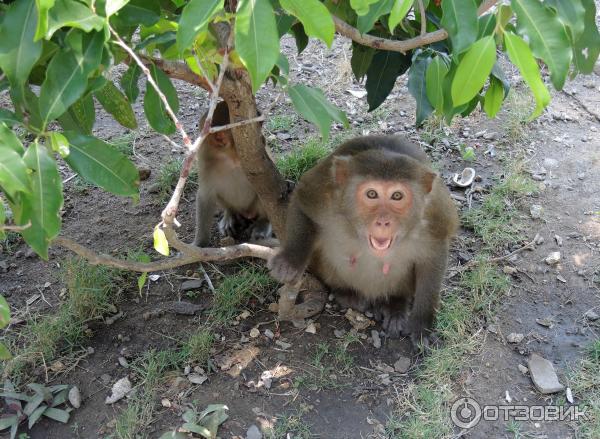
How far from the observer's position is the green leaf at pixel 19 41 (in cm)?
156

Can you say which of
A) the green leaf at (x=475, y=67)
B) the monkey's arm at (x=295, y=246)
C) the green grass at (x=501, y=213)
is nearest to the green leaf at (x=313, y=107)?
the green leaf at (x=475, y=67)

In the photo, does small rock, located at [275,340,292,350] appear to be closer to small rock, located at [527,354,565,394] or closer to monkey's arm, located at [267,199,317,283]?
monkey's arm, located at [267,199,317,283]

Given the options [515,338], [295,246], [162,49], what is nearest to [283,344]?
[295,246]

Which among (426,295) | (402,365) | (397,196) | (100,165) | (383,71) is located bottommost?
(402,365)

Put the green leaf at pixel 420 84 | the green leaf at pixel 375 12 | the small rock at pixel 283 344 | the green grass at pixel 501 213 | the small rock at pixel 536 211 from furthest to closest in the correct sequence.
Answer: the small rock at pixel 536 211
the green grass at pixel 501 213
the small rock at pixel 283 344
the green leaf at pixel 420 84
the green leaf at pixel 375 12

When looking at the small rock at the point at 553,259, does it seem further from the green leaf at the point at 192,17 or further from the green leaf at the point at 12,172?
the green leaf at the point at 12,172

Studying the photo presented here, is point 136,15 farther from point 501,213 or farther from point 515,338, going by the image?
point 501,213

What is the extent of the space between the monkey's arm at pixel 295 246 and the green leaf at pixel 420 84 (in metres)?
0.82

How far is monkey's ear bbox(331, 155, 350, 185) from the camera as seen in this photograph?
2.96m

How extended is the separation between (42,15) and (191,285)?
243 cm

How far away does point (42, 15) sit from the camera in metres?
1.39

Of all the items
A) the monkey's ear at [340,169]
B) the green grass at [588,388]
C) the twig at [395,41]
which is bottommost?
the green grass at [588,388]

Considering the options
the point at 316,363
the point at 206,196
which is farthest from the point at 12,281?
the point at 316,363

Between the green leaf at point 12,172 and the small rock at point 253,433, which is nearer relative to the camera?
the green leaf at point 12,172
